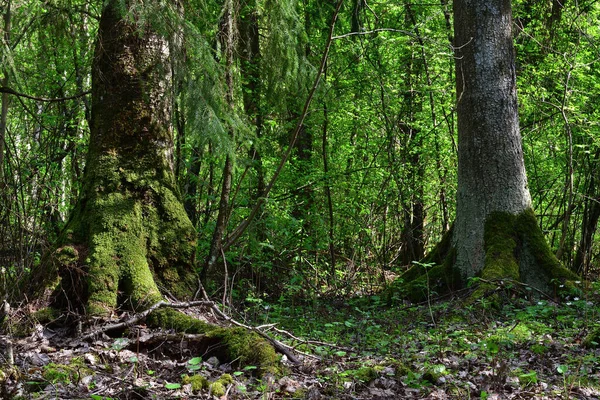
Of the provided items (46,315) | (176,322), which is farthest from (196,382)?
(46,315)

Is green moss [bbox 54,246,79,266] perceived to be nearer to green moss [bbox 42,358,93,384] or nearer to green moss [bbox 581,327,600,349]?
green moss [bbox 42,358,93,384]

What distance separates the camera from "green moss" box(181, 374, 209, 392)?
3.45 metres

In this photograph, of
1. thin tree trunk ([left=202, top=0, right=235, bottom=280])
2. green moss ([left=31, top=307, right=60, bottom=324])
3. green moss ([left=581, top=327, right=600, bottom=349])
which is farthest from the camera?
thin tree trunk ([left=202, top=0, right=235, bottom=280])

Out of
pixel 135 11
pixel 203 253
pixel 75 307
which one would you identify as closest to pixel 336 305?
pixel 203 253

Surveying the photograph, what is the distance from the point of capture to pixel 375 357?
4461 millimetres

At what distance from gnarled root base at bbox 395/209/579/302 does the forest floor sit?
91 cm

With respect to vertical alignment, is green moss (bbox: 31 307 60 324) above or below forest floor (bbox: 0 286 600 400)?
above

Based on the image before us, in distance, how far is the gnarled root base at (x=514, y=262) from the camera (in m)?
6.56

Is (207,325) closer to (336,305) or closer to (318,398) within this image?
(318,398)

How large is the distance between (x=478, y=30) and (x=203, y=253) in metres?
4.73

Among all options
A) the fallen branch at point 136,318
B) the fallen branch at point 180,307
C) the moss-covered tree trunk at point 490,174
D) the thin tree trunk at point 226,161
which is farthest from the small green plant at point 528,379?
the thin tree trunk at point 226,161

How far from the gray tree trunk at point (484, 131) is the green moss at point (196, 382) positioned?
4354mm

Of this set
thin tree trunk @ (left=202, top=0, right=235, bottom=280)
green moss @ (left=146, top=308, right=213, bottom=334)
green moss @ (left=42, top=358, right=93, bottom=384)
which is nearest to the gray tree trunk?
thin tree trunk @ (left=202, top=0, right=235, bottom=280)

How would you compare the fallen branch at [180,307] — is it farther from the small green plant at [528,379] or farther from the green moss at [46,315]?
the small green plant at [528,379]
